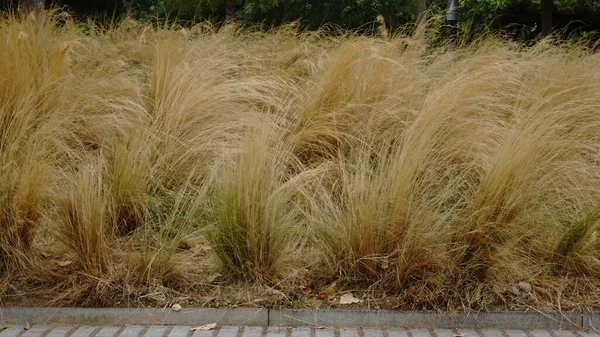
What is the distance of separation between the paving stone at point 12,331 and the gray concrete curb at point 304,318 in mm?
86

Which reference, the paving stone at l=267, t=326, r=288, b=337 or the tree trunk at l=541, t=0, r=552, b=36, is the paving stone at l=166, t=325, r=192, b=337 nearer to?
the paving stone at l=267, t=326, r=288, b=337

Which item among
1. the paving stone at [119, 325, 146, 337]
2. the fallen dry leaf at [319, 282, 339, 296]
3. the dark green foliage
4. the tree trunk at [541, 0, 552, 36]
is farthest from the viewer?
the dark green foliage

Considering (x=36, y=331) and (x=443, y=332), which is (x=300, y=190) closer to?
(x=443, y=332)

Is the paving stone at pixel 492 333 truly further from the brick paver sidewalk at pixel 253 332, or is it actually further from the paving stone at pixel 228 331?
the paving stone at pixel 228 331

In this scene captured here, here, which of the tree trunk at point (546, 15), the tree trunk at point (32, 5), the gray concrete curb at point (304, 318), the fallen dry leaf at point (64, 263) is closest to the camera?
the gray concrete curb at point (304, 318)

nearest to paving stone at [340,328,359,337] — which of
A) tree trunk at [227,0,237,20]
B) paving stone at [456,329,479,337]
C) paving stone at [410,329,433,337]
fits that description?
paving stone at [410,329,433,337]

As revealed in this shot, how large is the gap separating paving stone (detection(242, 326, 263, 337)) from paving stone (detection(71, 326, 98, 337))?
836mm

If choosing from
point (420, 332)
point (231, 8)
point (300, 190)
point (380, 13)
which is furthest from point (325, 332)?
point (231, 8)

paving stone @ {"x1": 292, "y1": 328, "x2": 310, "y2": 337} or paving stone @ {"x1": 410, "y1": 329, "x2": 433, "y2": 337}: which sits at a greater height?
paving stone @ {"x1": 292, "y1": 328, "x2": 310, "y2": 337}

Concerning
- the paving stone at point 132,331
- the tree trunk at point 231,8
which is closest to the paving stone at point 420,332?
the paving stone at point 132,331

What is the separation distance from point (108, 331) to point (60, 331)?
0.88 feet

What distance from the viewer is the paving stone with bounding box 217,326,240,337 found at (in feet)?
14.0

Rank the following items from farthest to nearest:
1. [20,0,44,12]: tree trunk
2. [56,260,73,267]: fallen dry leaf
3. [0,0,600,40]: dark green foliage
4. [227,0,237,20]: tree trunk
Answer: [227,0,237,20]: tree trunk
[0,0,600,40]: dark green foliage
[20,0,44,12]: tree trunk
[56,260,73,267]: fallen dry leaf

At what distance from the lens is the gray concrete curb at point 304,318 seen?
14.5ft
